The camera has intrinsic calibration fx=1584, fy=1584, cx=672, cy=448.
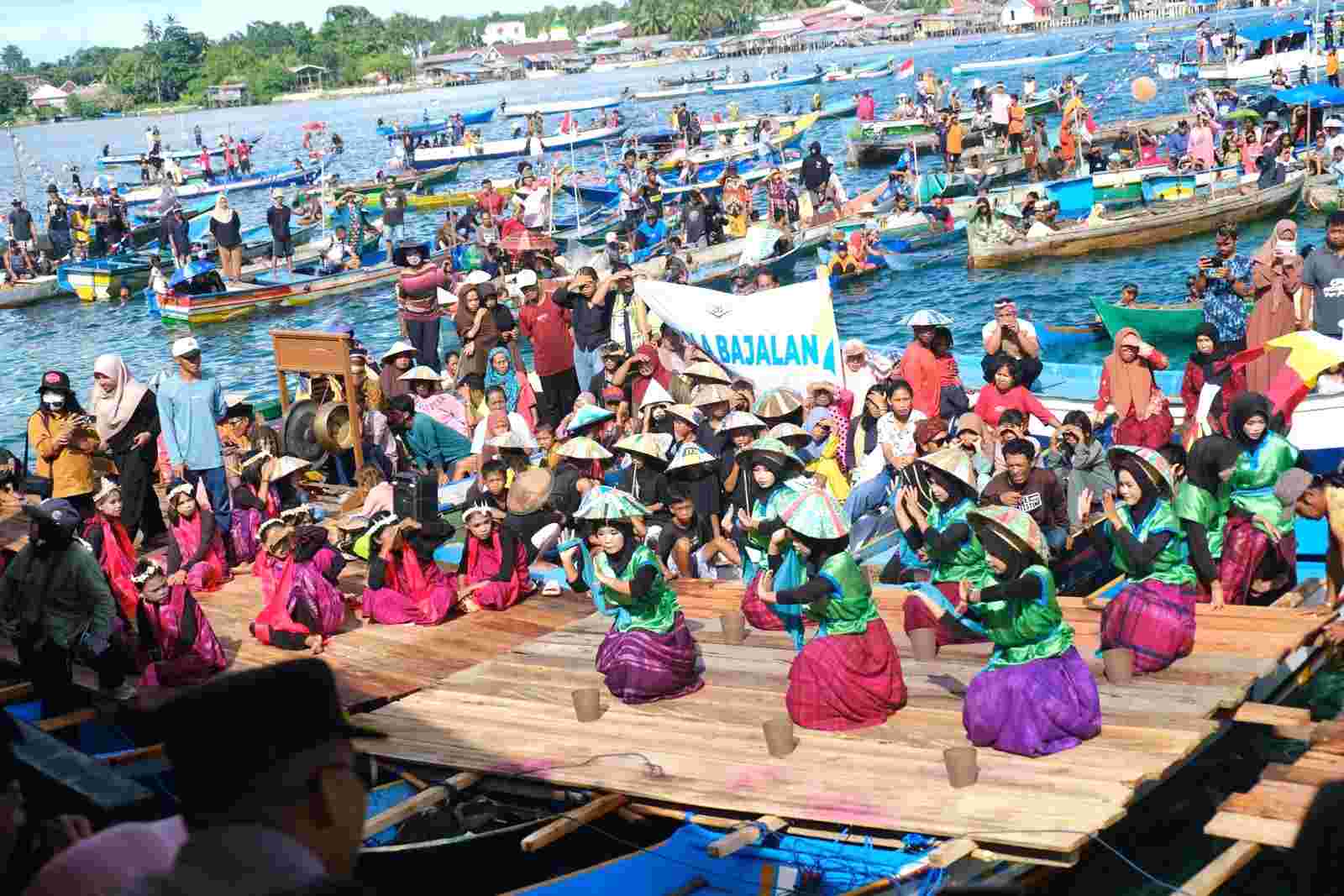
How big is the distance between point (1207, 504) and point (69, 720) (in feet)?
24.2

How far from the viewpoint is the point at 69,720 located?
33.7 feet

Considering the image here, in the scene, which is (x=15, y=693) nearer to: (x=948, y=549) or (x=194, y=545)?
(x=194, y=545)

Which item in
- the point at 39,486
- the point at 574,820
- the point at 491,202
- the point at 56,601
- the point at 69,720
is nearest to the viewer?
the point at 574,820

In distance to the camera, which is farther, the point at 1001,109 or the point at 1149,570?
the point at 1001,109

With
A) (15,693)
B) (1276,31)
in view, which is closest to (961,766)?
(15,693)

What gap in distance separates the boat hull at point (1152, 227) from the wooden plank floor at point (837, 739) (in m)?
21.0

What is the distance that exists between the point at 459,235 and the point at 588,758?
27580 millimetres

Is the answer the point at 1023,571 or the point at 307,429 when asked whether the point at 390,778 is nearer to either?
the point at 1023,571

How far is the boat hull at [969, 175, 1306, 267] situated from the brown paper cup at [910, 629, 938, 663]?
71.6 feet

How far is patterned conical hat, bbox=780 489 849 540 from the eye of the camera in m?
8.56

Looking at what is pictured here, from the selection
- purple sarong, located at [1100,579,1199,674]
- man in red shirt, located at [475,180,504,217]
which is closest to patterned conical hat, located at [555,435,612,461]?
purple sarong, located at [1100,579,1199,674]

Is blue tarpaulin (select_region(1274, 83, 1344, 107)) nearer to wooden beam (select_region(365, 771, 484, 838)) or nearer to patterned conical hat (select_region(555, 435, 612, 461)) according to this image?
patterned conical hat (select_region(555, 435, 612, 461))

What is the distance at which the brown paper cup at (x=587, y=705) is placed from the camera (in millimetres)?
9352

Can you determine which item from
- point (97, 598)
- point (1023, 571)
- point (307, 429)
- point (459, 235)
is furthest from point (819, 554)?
point (459, 235)
